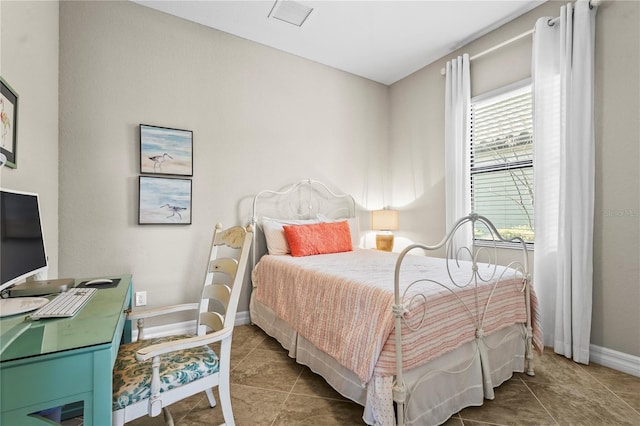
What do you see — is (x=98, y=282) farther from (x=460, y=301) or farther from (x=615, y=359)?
(x=615, y=359)

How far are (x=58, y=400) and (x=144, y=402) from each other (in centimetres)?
36

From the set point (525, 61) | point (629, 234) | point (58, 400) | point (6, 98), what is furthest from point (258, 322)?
point (525, 61)

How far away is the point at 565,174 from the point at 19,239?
3.36m

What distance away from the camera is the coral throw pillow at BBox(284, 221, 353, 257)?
2.89 meters

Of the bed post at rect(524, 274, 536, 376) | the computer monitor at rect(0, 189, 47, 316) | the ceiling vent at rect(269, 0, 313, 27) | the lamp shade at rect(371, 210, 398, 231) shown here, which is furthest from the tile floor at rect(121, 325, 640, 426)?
the ceiling vent at rect(269, 0, 313, 27)

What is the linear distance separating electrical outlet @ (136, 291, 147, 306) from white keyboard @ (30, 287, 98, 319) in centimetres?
119

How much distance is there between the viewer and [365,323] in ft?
5.21

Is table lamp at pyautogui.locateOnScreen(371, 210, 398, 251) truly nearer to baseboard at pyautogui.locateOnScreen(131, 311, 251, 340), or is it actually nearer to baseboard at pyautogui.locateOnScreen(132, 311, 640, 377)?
baseboard at pyautogui.locateOnScreen(132, 311, 640, 377)

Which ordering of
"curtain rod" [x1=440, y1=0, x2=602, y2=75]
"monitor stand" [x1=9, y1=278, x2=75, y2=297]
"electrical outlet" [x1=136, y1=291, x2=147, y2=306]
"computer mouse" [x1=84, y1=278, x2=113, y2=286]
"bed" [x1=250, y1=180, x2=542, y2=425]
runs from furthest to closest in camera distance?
"electrical outlet" [x1=136, y1=291, x2=147, y2=306] → "curtain rod" [x1=440, y1=0, x2=602, y2=75] → "computer mouse" [x1=84, y1=278, x2=113, y2=286] → "bed" [x1=250, y1=180, x2=542, y2=425] → "monitor stand" [x1=9, y1=278, x2=75, y2=297]

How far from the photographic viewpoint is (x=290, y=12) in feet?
9.02

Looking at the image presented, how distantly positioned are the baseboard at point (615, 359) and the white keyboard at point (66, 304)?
327 cm

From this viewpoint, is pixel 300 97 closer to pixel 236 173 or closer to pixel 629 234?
pixel 236 173

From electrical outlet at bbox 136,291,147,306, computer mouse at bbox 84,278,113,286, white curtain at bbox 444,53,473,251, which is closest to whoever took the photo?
computer mouse at bbox 84,278,113,286

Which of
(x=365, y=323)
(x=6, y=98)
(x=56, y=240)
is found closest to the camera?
(x=6, y=98)
